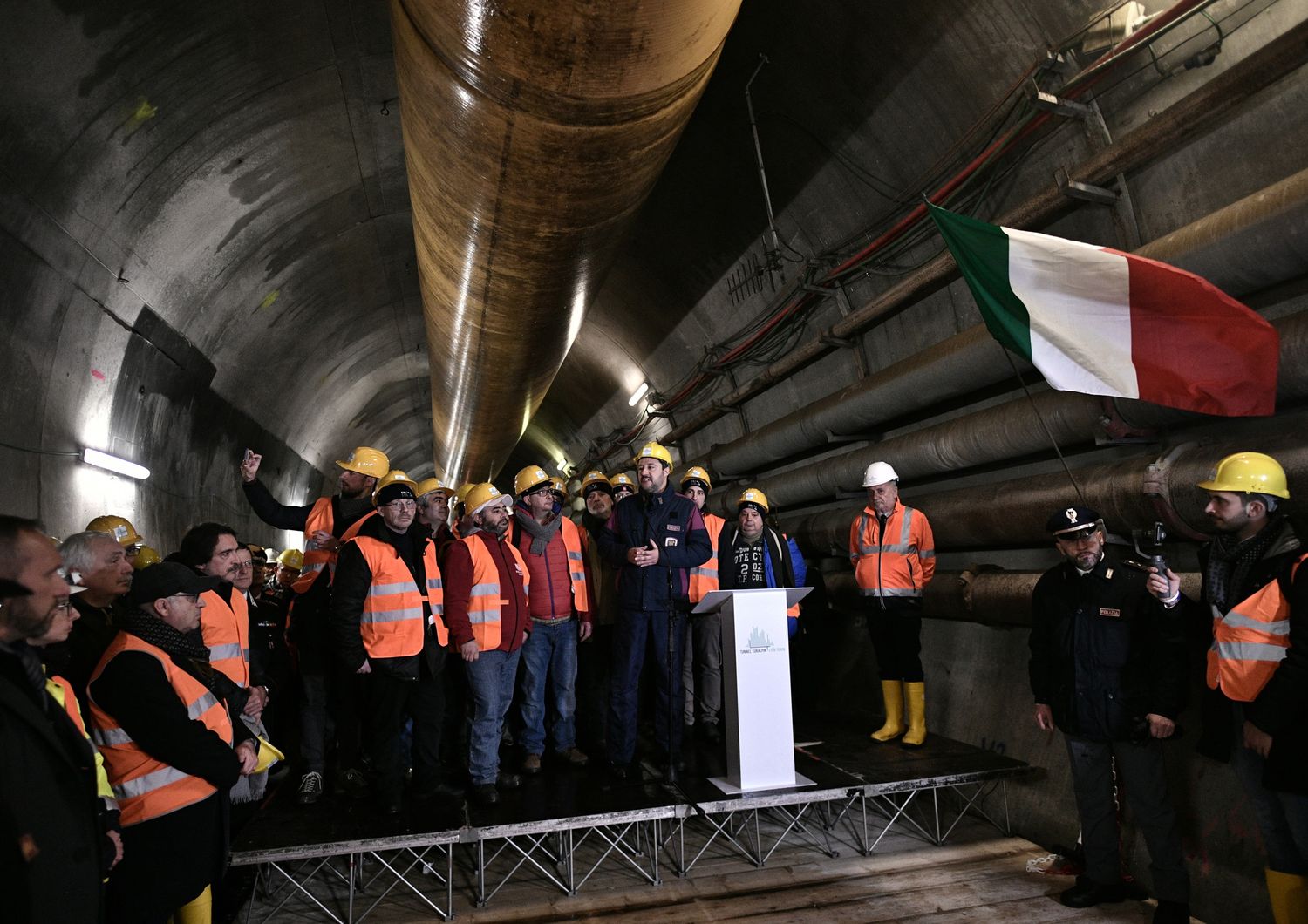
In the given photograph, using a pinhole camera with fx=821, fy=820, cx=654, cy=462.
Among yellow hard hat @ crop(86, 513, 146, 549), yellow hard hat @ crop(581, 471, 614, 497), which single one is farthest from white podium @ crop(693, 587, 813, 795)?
yellow hard hat @ crop(86, 513, 146, 549)

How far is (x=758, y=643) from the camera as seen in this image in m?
4.68

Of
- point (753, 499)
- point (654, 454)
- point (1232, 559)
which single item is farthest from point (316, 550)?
point (1232, 559)

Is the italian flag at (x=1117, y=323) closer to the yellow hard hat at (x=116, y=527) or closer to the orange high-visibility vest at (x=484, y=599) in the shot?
the orange high-visibility vest at (x=484, y=599)

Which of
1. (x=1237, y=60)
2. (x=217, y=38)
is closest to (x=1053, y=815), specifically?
(x=1237, y=60)

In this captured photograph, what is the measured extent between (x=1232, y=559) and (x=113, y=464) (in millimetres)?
6923

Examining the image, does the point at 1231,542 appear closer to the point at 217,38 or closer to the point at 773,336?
the point at 773,336

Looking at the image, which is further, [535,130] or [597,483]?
[597,483]

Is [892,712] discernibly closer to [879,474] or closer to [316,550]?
[879,474]

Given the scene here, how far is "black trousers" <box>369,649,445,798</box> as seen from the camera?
4438 millimetres

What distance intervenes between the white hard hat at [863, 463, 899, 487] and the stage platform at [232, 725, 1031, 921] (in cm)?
180

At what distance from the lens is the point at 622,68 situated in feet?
9.29

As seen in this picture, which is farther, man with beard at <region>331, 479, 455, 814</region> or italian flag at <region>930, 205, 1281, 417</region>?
man with beard at <region>331, 479, 455, 814</region>

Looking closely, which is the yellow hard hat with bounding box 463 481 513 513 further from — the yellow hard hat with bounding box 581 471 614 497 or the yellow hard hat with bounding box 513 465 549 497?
the yellow hard hat with bounding box 581 471 614 497

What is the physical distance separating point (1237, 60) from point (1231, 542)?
85.2 inches
